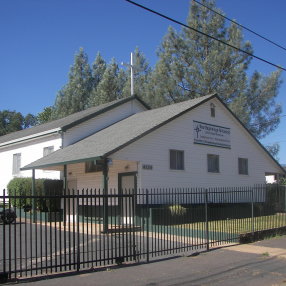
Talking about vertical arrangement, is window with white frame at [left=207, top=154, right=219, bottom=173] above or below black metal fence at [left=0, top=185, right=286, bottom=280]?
above

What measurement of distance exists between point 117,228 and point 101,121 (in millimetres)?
12041

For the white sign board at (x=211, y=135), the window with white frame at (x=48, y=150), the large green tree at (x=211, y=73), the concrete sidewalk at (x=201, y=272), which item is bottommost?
the concrete sidewalk at (x=201, y=272)

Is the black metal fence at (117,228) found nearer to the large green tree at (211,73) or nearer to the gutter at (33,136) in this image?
the gutter at (33,136)

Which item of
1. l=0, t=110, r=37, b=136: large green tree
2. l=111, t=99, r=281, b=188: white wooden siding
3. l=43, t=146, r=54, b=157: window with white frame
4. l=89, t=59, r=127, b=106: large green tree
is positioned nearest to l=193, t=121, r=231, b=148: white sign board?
l=111, t=99, r=281, b=188: white wooden siding

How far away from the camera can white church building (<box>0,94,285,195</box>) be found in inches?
750

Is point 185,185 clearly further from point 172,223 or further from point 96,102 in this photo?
point 96,102

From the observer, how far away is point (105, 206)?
10.3 meters

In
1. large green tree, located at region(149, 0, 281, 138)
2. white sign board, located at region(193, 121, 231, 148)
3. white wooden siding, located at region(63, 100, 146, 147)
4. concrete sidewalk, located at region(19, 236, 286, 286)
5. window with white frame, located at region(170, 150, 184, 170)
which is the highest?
large green tree, located at region(149, 0, 281, 138)

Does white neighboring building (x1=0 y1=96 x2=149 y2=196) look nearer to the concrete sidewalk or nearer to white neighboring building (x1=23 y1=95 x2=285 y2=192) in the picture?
white neighboring building (x1=23 y1=95 x2=285 y2=192)

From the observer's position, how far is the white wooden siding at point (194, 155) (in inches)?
756

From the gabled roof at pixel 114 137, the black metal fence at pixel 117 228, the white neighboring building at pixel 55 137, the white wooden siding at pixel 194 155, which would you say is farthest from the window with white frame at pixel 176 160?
the white neighboring building at pixel 55 137

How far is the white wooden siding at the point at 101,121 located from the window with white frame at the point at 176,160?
554 cm

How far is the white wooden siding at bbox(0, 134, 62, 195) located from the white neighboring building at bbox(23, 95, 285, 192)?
1619 mm

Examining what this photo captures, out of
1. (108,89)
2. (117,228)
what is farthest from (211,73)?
(117,228)
